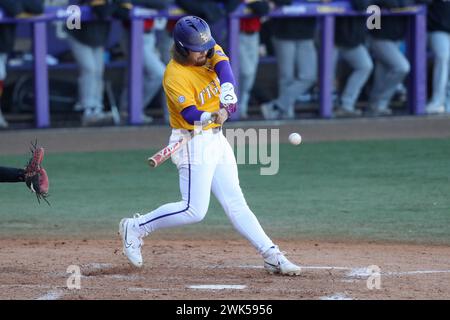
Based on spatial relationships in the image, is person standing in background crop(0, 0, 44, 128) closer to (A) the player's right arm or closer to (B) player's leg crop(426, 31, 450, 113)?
(B) player's leg crop(426, 31, 450, 113)

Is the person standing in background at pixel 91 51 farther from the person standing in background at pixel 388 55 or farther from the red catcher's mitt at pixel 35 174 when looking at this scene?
the red catcher's mitt at pixel 35 174

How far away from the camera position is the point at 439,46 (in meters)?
14.2

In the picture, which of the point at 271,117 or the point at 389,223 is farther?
the point at 271,117

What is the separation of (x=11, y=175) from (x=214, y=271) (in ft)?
4.73

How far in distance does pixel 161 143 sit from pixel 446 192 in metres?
4.00

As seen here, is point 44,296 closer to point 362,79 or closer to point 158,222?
point 158,222

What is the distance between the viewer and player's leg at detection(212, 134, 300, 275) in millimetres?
6586

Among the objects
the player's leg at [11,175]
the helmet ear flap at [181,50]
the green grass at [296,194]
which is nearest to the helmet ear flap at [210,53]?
the helmet ear flap at [181,50]

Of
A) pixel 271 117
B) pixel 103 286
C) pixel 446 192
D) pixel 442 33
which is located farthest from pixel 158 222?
pixel 442 33

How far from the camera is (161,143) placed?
40.6 ft

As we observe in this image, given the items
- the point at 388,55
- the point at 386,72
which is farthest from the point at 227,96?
the point at 386,72

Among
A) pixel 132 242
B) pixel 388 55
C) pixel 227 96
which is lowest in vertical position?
pixel 132 242

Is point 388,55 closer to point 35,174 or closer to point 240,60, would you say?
point 240,60

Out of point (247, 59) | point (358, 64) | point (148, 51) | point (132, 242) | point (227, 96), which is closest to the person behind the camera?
point (227, 96)
